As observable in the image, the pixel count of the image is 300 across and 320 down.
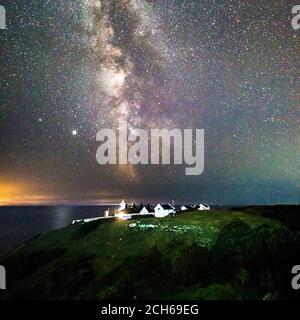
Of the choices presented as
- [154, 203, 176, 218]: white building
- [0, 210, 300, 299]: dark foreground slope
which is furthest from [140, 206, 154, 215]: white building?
[0, 210, 300, 299]: dark foreground slope

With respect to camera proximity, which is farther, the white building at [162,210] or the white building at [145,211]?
the white building at [145,211]

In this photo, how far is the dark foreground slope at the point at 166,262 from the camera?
108 feet

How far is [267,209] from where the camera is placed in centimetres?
5825

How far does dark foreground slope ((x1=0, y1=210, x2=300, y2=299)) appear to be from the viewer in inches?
1291

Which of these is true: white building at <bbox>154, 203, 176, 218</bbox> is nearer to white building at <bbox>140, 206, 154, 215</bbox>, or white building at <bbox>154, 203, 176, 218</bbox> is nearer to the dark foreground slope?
white building at <bbox>140, 206, 154, 215</bbox>

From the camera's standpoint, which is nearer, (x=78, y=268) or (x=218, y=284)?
(x=218, y=284)

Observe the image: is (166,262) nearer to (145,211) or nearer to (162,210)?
(162,210)

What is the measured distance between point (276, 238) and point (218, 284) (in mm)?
8988

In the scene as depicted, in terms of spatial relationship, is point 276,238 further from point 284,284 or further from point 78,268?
point 78,268

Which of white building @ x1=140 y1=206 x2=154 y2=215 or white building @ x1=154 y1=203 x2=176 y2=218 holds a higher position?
white building @ x1=154 y1=203 x2=176 y2=218

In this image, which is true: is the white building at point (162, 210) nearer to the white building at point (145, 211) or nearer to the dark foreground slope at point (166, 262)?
the white building at point (145, 211)

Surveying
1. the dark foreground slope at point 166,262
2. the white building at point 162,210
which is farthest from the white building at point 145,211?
the dark foreground slope at point 166,262
